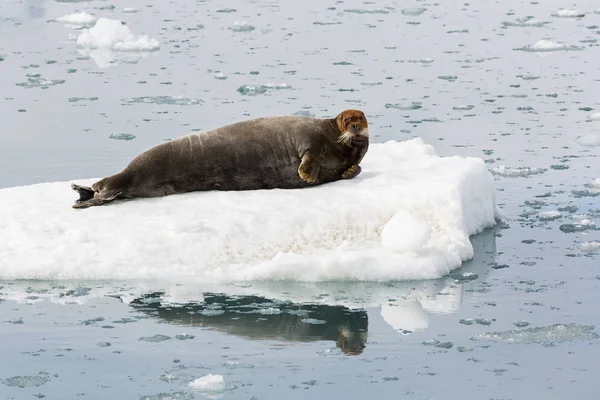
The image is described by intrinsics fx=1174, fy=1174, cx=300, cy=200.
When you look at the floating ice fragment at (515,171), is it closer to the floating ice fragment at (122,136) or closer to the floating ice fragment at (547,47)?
the floating ice fragment at (122,136)

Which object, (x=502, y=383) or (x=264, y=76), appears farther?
(x=264, y=76)

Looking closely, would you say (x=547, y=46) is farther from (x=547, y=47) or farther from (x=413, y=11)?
(x=413, y=11)

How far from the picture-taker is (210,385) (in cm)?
475

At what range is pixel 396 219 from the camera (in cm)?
641

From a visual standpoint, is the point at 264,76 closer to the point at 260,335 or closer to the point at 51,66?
the point at 51,66

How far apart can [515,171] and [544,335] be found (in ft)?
9.90

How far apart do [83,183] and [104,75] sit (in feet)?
16.4

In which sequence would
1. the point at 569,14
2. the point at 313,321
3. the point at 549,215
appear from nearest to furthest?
the point at 313,321 < the point at 549,215 < the point at 569,14

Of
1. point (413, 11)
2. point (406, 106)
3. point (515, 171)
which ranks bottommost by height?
point (515, 171)

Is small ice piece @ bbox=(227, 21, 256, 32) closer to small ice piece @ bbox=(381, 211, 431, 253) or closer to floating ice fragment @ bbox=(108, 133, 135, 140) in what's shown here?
floating ice fragment @ bbox=(108, 133, 135, 140)

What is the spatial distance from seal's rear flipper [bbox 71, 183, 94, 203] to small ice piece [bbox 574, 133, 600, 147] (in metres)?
4.11

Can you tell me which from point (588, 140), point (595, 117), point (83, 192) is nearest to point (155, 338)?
point (83, 192)

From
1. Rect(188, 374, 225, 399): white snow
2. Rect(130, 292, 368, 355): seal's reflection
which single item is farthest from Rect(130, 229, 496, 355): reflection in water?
Rect(188, 374, 225, 399): white snow

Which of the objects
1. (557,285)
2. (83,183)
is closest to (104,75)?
(83,183)
